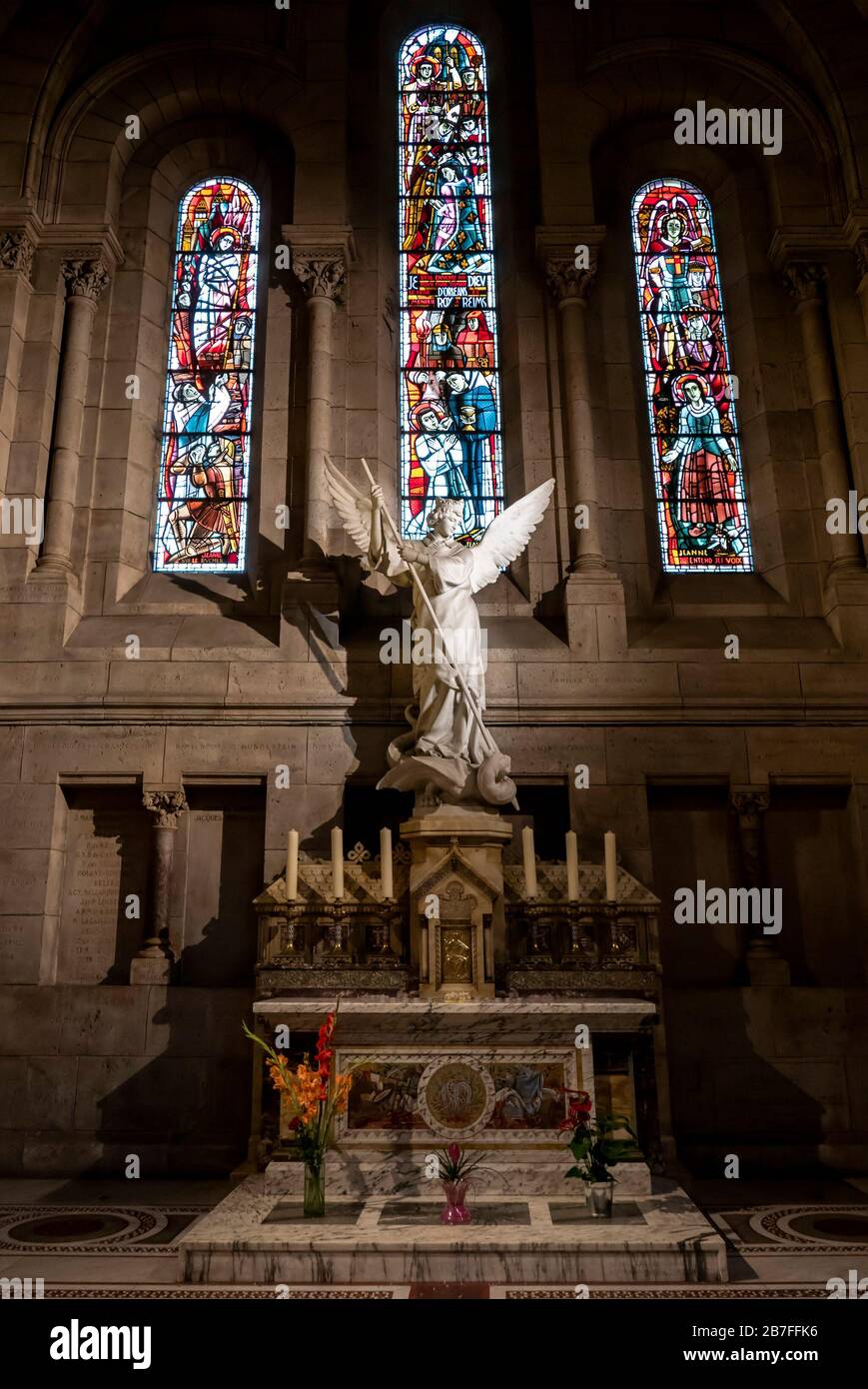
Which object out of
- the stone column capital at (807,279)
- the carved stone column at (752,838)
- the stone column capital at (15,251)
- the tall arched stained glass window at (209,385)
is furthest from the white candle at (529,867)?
the stone column capital at (15,251)

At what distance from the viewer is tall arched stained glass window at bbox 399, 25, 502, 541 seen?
38.3 feet

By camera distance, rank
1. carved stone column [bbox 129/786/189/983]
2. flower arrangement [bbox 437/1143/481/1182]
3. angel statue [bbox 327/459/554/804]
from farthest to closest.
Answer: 1. carved stone column [bbox 129/786/189/983]
2. angel statue [bbox 327/459/554/804]
3. flower arrangement [bbox 437/1143/481/1182]

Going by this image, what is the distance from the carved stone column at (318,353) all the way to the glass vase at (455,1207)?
6.15 m

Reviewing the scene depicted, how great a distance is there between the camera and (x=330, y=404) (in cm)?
1118

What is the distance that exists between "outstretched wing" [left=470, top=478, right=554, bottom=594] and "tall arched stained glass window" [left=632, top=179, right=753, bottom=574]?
2.18 metres

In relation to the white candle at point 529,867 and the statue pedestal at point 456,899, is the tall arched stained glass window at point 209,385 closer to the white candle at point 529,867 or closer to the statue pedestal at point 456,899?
the statue pedestal at point 456,899

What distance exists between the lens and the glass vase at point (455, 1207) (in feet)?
18.8

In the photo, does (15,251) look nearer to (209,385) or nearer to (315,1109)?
(209,385)

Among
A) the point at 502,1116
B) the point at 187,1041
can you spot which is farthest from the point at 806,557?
the point at 187,1041

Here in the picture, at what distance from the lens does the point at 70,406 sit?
36.2 feet

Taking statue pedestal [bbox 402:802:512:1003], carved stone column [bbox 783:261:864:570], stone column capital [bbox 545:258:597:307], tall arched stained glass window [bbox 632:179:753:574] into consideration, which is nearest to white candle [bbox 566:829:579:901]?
statue pedestal [bbox 402:802:512:1003]

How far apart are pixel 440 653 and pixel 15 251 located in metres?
6.60

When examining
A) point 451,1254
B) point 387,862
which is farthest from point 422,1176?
point 387,862

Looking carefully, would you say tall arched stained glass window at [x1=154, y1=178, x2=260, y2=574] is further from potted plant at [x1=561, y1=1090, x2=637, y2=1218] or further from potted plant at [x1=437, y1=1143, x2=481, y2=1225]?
potted plant at [x1=561, y1=1090, x2=637, y2=1218]
